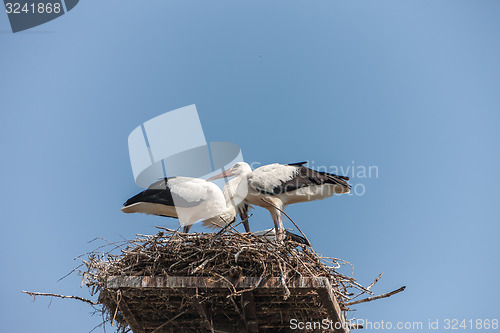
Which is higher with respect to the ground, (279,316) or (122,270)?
(122,270)

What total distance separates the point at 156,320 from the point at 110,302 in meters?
0.52

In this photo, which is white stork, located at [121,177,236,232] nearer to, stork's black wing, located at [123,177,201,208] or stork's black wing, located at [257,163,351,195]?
stork's black wing, located at [123,177,201,208]

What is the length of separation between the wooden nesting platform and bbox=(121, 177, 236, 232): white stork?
7.42 ft

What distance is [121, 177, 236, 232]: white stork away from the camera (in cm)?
804

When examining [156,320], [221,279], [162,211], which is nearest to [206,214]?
[162,211]

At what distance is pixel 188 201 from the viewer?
26.4 ft

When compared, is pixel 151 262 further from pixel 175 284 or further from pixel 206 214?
pixel 206 214

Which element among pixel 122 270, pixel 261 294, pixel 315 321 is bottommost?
pixel 315 321

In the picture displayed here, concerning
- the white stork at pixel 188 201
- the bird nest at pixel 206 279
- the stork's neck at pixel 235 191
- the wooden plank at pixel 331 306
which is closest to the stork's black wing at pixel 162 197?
the white stork at pixel 188 201

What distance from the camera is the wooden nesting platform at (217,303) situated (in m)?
5.21

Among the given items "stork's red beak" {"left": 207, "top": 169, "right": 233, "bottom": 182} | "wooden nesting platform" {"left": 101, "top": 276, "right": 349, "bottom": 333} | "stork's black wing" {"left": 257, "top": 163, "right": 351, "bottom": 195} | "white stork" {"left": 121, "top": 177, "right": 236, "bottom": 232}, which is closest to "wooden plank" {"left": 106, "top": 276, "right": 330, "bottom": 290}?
"wooden nesting platform" {"left": 101, "top": 276, "right": 349, "bottom": 333}

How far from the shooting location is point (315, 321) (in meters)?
5.68

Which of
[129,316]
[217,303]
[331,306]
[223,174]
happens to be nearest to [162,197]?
[223,174]

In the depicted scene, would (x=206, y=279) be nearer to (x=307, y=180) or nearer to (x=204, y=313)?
(x=204, y=313)
